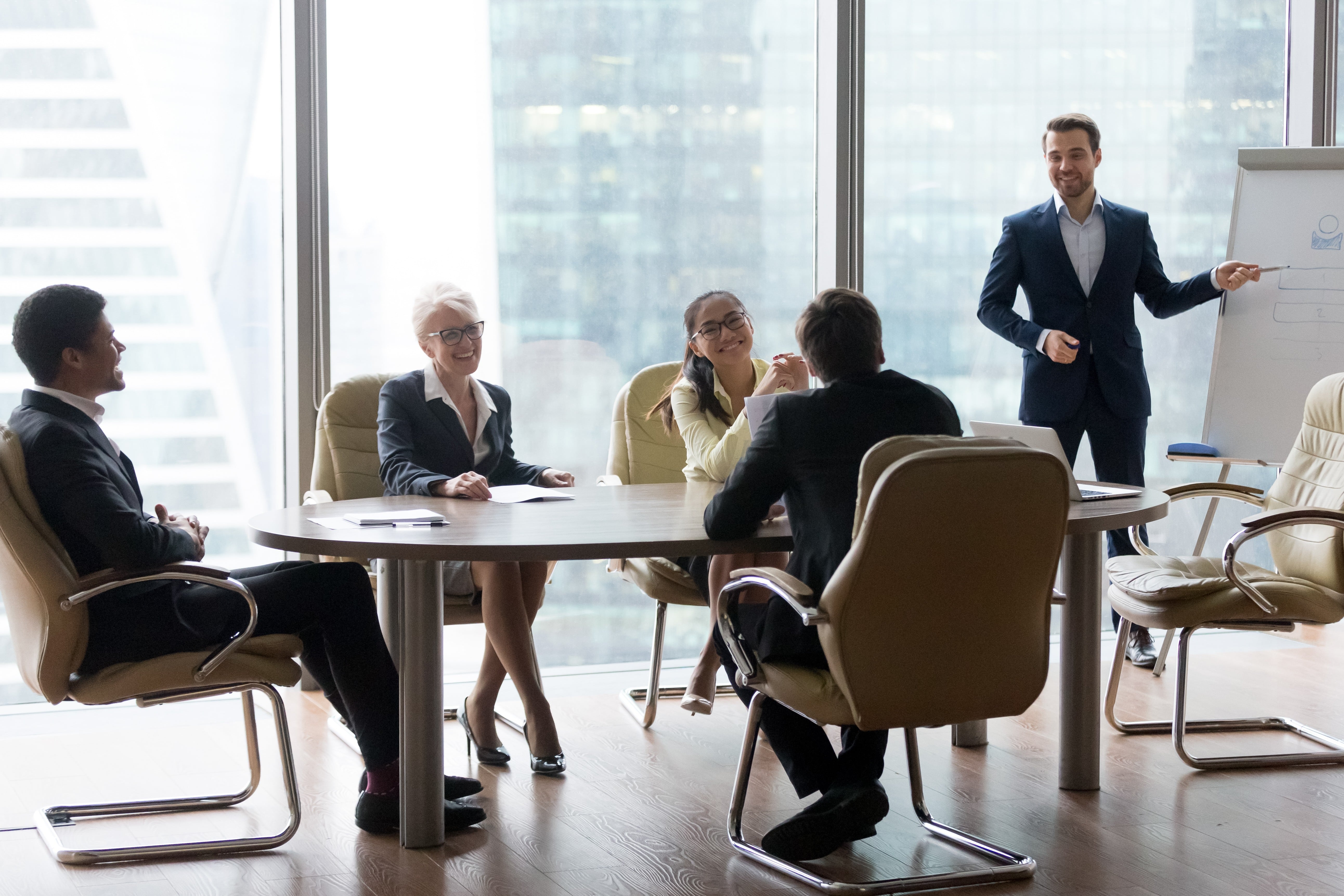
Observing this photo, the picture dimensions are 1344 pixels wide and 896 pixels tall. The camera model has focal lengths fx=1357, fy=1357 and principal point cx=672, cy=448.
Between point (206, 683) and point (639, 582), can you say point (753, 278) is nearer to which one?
point (639, 582)

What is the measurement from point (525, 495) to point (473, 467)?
42cm

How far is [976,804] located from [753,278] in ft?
7.53

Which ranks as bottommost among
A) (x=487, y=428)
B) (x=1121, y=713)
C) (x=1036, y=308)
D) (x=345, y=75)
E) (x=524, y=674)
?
(x=1121, y=713)

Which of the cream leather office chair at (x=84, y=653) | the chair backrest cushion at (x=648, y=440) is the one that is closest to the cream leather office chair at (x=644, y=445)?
the chair backrest cushion at (x=648, y=440)

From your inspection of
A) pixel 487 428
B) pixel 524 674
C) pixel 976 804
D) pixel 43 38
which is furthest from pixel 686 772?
pixel 43 38

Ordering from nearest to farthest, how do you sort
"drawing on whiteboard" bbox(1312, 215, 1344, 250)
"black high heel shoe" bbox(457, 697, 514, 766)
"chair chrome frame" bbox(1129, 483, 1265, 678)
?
"black high heel shoe" bbox(457, 697, 514, 766) → "chair chrome frame" bbox(1129, 483, 1265, 678) → "drawing on whiteboard" bbox(1312, 215, 1344, 250)

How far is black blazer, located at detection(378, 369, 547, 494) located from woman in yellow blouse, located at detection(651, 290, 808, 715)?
1.54 feet

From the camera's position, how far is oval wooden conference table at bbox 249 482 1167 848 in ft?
8.57

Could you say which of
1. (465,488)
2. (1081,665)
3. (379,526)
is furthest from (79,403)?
(1081,665)

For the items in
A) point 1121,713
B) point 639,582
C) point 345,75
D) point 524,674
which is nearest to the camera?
point 524,674

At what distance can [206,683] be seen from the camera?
2.77 metres

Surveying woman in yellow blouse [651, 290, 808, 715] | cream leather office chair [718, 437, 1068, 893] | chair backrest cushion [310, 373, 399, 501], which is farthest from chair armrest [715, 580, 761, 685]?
chair backrest cushion [310, 373, 399, 501]

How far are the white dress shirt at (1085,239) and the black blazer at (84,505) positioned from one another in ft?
10.0

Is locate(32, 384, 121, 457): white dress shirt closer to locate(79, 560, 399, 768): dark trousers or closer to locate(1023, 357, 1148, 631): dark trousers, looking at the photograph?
locate(79, 560, 399, 768): dark trousers
